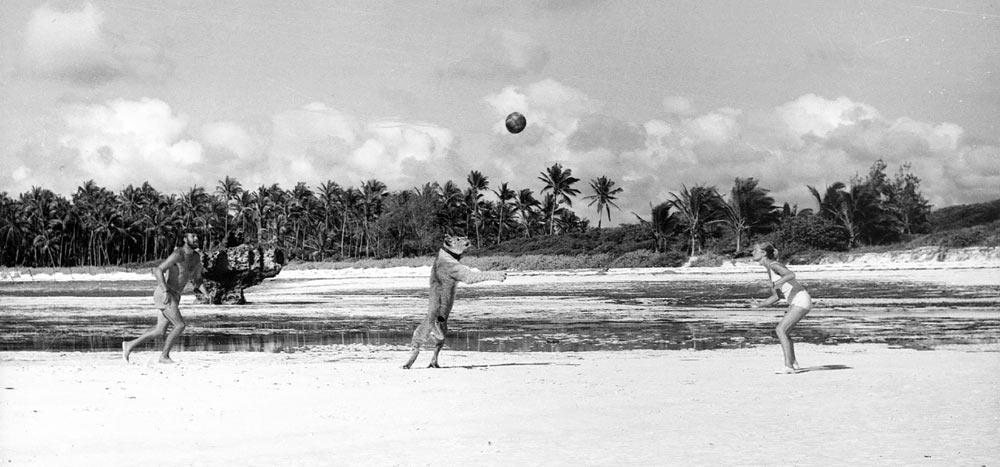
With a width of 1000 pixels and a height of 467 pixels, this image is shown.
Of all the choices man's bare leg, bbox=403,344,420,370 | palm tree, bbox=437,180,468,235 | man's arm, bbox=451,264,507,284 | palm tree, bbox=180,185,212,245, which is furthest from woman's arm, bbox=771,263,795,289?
palm tree, bbox=180,185,212,245

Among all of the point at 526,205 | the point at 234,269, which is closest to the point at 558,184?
the point at 526,205

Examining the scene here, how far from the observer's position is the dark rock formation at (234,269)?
27641 mm

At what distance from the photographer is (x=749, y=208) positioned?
71.9 m

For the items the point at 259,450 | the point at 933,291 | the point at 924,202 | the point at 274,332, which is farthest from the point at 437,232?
the point at 259,450

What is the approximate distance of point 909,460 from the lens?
647 cm

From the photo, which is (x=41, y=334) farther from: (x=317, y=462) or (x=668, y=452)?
(x=668, y=452)

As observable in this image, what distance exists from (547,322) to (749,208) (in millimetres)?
54212

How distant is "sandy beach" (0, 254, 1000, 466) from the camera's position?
6871mm

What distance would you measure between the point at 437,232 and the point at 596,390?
81.5m

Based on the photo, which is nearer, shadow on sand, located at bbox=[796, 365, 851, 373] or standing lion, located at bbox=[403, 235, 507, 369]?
shadow on sand, located at bbox=[796, 365, 851, 373]

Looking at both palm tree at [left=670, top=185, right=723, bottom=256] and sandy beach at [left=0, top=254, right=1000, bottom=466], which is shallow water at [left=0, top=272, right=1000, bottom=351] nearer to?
sandy beach at [left=0, top=254, right=1000, bottom=466]

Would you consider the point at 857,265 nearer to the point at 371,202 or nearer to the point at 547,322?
the point at 547,322

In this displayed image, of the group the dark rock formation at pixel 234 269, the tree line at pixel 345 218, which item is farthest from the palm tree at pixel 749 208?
the dark rock formation at pixel 234 269

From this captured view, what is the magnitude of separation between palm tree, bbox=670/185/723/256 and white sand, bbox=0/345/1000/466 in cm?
5568
